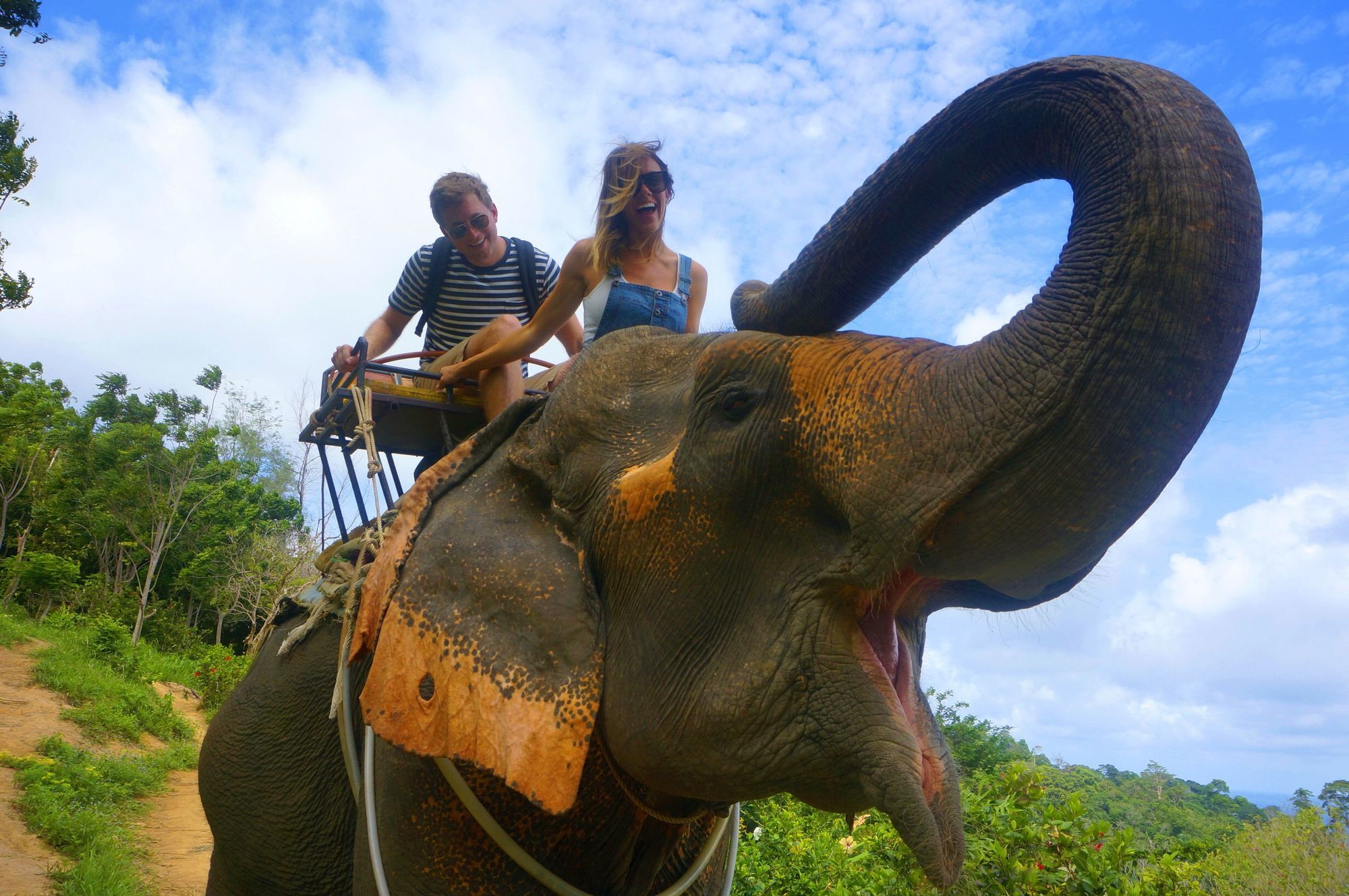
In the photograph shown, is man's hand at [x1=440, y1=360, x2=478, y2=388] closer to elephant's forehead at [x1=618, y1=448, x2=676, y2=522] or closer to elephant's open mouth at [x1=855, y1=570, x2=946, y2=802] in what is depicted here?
elephant's forehead at [x1=618, y1=448, x2=676, y2=522]

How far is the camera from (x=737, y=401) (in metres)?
1.62

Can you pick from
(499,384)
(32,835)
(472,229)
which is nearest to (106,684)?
(32,835)

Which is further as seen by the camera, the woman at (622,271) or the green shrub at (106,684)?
the green shrub at (106,684)

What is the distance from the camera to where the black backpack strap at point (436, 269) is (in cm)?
362

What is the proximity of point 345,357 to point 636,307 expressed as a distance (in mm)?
1076

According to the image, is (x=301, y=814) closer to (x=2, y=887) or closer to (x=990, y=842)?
(x=990, y=842)

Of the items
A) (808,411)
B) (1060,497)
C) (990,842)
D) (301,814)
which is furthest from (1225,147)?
(990,842)

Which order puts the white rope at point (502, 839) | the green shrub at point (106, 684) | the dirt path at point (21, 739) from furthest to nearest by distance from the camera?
1. the green shrub at point (106, 684)
2. the dirt path at point (21, 739)
3. the white rope at point (502, 839)

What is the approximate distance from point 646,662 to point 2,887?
26.4 feet

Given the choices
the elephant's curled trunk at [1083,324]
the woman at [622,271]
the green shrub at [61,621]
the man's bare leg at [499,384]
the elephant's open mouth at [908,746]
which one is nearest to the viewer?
the elephant's curled trunk at [1083,324]

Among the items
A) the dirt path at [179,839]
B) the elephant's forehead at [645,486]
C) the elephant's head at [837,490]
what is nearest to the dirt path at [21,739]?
the dirt path at [179,839]

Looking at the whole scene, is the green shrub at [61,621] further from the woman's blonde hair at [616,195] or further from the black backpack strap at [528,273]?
the woman's blonde hair at [616,195]

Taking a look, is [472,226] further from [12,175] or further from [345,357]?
[12,175]

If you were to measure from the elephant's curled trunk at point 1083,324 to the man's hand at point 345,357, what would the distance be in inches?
84.2
